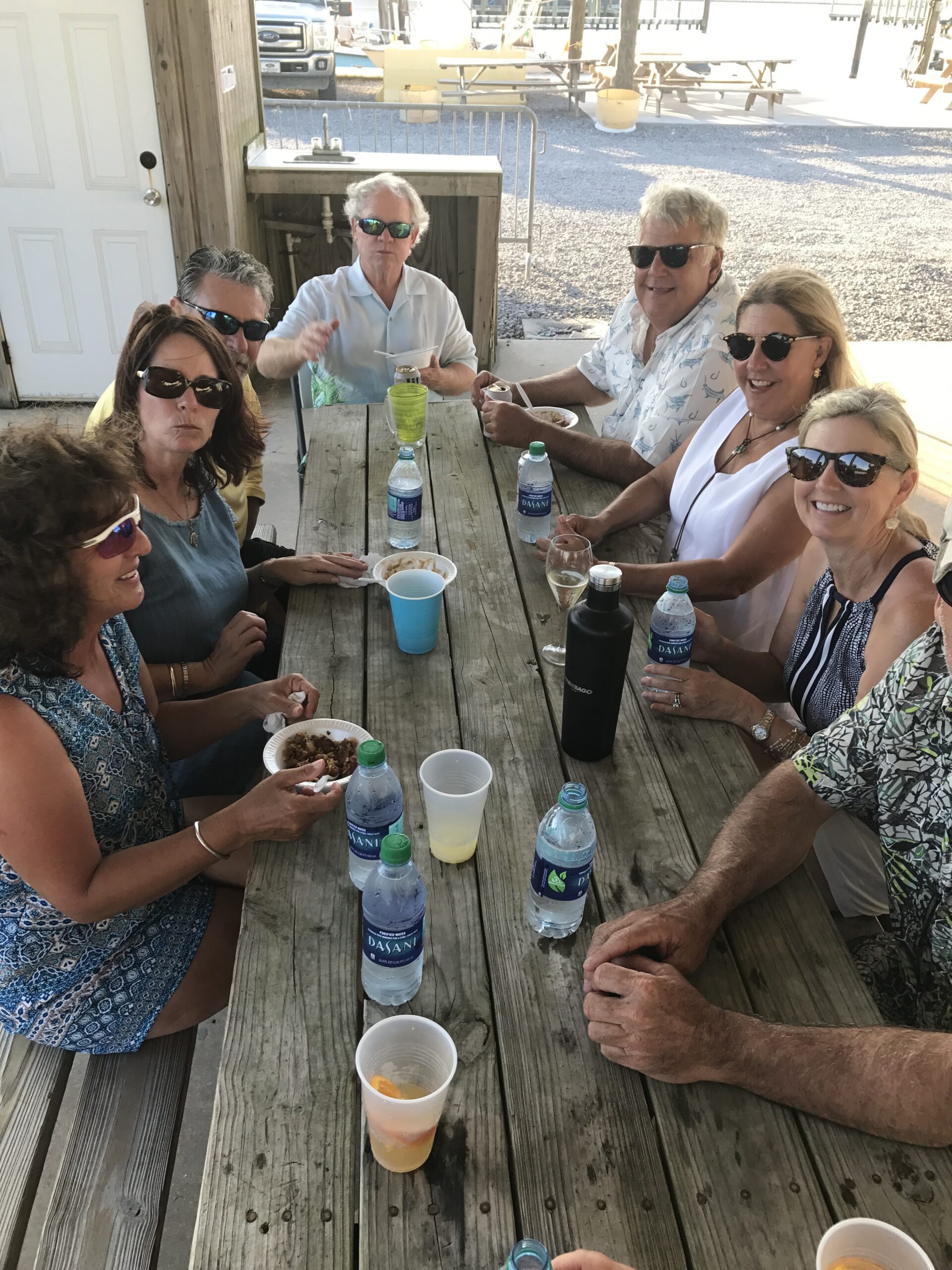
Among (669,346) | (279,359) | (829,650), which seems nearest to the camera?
(829,650)

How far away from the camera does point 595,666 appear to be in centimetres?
158

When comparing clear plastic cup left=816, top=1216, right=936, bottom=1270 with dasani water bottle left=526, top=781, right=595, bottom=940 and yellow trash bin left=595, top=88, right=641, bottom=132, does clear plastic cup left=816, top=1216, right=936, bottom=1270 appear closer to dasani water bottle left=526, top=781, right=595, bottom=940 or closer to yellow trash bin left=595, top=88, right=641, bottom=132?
dasani water bottle left=526, top=781, right=595, bottom=940

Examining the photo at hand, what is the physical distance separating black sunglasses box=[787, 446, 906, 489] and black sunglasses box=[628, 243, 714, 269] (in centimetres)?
117

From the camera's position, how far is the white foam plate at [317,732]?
164cm

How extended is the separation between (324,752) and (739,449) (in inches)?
55.7

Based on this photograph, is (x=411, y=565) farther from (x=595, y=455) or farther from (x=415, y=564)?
(x=595, y=455)

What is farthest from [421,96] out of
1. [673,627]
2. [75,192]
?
[673,627]

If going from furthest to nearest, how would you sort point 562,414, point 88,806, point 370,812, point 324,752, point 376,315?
point 376,315 < point 562,414 < point 324,752 < point 88,806 < point 370,812

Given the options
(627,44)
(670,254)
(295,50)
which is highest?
(627,44)

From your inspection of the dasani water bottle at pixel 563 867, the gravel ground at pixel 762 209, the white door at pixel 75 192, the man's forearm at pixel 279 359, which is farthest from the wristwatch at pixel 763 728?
the gravel ground at pixel 762 209

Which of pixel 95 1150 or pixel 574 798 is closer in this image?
pixel 574 798

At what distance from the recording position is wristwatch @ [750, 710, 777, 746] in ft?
6.03

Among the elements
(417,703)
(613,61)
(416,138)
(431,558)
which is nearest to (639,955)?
(417,703)

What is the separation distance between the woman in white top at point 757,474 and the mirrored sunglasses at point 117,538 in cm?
106
